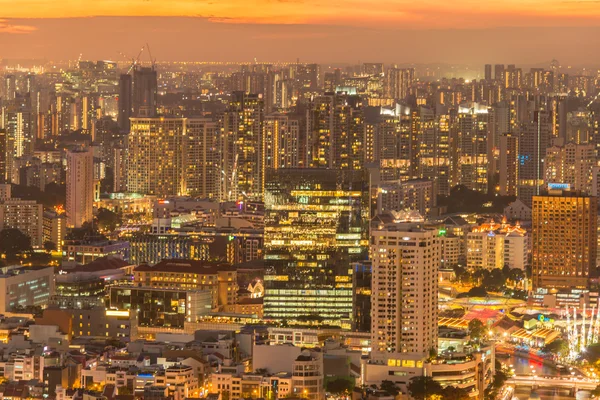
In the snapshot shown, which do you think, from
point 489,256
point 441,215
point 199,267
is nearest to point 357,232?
point 199,267

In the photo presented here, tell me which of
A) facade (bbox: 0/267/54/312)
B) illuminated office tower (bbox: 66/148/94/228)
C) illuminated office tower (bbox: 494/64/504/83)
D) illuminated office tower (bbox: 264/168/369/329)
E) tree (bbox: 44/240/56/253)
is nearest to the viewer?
illuminated office tower (bbox: 264/168/369/329)

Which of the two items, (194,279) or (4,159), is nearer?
(194,279)

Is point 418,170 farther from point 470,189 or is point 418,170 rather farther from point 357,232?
point 357,232

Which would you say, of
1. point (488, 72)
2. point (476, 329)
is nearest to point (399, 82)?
point (488, 72)

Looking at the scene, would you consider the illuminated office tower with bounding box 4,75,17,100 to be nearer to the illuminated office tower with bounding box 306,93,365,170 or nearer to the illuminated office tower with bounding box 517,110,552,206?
the illuminated office tower with bounding box 306,93,365,170

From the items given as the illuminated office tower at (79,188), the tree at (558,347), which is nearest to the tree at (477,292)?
the tree at (558,347)

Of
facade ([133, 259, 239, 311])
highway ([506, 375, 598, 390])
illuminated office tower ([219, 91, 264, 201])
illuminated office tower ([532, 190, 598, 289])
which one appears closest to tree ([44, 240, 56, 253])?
illuminated office tower ([219, 91, 264, 201])

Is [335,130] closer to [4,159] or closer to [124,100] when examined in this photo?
[4,159]
